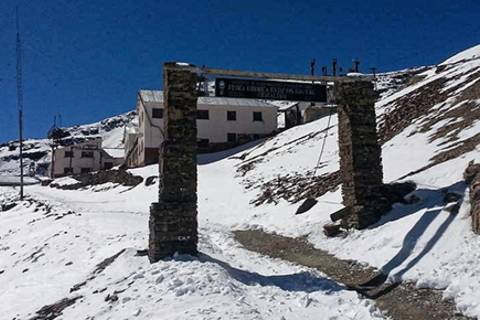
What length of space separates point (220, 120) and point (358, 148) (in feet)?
135

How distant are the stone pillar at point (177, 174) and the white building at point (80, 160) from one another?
243 feet

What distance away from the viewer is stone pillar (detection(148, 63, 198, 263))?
40.7 ft

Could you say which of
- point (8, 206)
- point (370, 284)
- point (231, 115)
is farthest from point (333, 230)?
point (231, 115)

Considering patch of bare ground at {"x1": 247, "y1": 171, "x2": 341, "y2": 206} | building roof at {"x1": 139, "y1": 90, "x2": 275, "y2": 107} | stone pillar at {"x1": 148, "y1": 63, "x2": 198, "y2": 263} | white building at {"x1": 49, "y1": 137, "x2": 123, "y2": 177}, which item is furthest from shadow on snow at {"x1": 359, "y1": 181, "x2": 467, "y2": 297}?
white building at {"x1": 49, "y1": 137, "x2": 123, "y2": 177}

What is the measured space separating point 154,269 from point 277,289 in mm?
3142

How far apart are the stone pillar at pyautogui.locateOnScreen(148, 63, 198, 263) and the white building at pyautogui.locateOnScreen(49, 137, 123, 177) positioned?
74.2 metres

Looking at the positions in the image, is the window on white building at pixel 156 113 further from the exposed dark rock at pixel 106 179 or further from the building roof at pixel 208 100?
the exposed dark rock at pixel 106 179

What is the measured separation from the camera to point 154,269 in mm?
11469

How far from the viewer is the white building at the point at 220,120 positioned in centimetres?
5359

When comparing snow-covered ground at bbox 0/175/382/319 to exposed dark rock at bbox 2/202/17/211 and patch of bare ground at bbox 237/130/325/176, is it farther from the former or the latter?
exposed dark rock at bbox 2/202/17/211

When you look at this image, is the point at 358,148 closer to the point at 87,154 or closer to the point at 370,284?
the point at 370,284

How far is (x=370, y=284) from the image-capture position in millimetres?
10344

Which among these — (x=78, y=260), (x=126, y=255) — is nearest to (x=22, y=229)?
(x=78, y=260)

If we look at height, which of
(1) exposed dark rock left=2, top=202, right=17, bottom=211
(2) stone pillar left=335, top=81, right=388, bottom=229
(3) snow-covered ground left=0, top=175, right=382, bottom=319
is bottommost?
(1) exposed dark rock left=2, top=202, right=17, bottom=211
